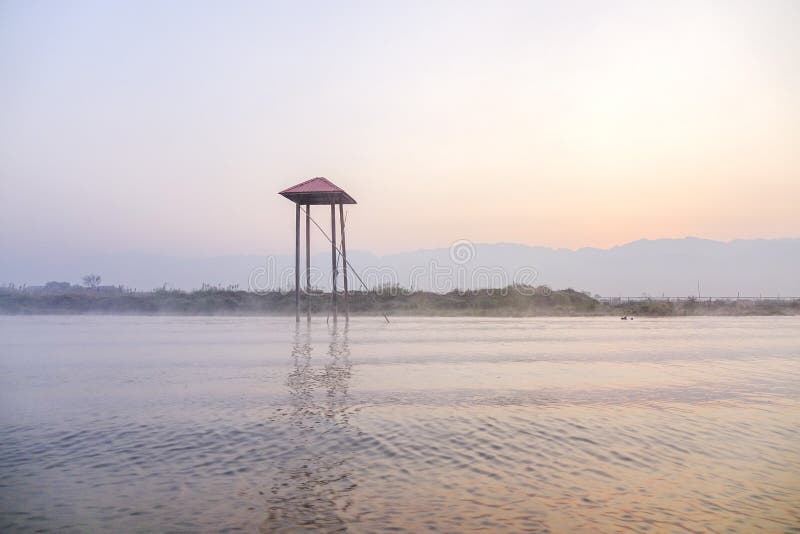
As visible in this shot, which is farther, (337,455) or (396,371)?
(396,371)

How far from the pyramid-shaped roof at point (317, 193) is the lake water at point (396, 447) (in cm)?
1621

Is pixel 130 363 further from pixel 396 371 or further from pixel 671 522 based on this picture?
pixel 671 522

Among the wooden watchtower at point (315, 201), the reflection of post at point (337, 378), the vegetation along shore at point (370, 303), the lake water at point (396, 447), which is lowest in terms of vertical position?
the lake water at point (396, 447)

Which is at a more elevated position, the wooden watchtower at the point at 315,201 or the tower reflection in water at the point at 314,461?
the wooden watchtower at the point at 315,201

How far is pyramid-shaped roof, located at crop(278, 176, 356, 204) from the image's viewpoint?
30359 millimetres

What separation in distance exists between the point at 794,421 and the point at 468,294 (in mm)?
45040

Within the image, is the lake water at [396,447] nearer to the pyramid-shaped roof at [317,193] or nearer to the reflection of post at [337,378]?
the reflection of post at [337,378]

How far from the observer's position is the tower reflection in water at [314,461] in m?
4.85

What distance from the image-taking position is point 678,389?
38.9 feet

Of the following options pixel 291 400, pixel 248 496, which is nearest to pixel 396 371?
pixel 291 400

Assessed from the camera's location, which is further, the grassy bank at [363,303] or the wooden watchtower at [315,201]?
the grassy bank at [363,303]

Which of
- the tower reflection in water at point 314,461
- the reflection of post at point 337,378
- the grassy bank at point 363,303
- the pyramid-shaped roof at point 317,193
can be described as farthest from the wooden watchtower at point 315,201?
the tower reflection in water at point 314,461

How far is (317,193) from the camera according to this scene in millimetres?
30516

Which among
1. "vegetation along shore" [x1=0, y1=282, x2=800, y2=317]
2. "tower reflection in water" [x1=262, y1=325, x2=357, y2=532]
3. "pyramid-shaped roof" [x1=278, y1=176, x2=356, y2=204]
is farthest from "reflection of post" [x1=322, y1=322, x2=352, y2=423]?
"vegetation along shore" [x1=0, y1=282, x2=800, y2=317]
